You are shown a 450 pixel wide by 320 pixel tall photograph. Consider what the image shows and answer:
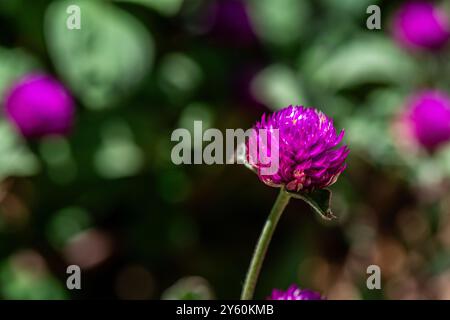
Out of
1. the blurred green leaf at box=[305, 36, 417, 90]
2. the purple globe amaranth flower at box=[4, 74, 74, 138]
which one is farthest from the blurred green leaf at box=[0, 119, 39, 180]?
the blurred green leaf at box=[305, 36, 417, 90]

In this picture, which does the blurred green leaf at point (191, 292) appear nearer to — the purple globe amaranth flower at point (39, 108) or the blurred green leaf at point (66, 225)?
the purple globe amaranth flower at point (39, 108)

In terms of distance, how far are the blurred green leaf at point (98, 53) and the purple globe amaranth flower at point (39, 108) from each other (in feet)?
0.42

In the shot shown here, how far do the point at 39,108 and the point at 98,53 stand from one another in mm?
311

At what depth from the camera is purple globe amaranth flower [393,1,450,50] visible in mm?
2453

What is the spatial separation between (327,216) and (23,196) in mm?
1419

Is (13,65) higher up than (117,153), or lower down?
higher up

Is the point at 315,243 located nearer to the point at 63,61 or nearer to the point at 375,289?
the point at 375,289

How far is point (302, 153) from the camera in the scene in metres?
0.96

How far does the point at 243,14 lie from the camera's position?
2.40 m

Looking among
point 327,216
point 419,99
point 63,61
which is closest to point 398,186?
point 419,99

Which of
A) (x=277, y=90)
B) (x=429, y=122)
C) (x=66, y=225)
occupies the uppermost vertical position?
(x=277, y=90)

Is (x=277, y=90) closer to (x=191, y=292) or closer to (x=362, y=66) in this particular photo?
(x=362, y=66)

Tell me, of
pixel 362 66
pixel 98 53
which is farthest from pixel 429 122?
pixel 98 53

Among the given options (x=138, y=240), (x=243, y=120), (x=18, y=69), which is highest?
(x=18, y=69)
